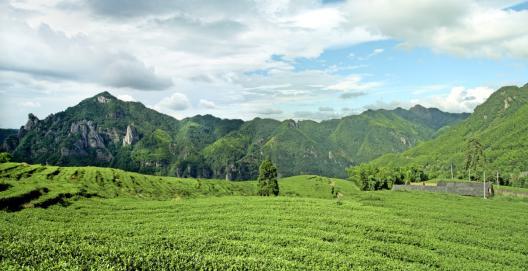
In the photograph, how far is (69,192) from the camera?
89562mm

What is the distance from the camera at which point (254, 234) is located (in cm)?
5038

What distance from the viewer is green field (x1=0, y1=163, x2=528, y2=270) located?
31188 mm

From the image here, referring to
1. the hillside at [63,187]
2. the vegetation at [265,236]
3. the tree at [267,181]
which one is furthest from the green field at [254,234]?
the tree at [267,181]

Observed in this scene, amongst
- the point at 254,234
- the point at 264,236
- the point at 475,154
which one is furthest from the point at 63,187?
the point at 475,154

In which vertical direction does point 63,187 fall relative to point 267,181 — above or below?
above

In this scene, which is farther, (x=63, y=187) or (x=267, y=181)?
(x=267, y=181)

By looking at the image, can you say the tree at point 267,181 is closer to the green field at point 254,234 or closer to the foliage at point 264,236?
the foliage at point 264,236

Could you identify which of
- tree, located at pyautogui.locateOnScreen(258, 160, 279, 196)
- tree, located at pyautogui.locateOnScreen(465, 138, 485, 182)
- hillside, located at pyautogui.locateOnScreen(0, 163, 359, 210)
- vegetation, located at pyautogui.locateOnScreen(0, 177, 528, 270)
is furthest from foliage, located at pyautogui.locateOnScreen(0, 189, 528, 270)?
tree, located at pyautogui.locateOnScreen(465, 138, 485, 182)

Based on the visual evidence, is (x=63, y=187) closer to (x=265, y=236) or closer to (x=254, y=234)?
(x=254, y=234)

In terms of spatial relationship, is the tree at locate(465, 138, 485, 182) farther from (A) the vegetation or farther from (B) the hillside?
(A) the vegetation

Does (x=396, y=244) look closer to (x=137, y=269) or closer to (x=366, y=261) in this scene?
(x=366, y=261)

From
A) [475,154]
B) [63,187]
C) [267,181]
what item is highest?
[475,154]

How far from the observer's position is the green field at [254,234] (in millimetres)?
31188

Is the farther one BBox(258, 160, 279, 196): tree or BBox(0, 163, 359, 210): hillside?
BBox(258, 160, 279, 196): tree
